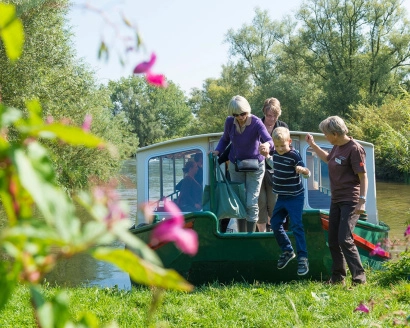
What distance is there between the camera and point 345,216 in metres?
6.33

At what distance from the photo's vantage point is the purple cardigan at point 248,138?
687 centimetres

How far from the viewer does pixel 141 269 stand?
58 cm

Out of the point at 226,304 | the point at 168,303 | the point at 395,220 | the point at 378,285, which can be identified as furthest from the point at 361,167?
the point at 395,220

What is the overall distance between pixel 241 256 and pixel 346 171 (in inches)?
66.9

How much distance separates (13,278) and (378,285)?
20.3 ft

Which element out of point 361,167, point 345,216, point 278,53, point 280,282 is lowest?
point 280,282

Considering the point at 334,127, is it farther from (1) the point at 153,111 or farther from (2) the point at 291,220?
(1) the point at 153,111

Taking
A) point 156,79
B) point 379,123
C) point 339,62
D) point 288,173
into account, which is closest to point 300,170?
point 288,173

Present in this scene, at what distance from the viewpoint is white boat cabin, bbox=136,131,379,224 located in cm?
870

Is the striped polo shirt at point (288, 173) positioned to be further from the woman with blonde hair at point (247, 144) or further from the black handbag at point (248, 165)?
the black handbag at point (248, 165)

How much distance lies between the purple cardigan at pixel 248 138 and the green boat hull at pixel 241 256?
0.79 m

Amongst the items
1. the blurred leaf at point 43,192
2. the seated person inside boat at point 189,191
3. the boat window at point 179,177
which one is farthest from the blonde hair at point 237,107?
the blurred leaf at point 43,192

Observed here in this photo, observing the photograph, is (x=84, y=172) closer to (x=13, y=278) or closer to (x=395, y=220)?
(x=395, y=220)

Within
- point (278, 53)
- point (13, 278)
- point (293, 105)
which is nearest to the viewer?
point (13, 278)
